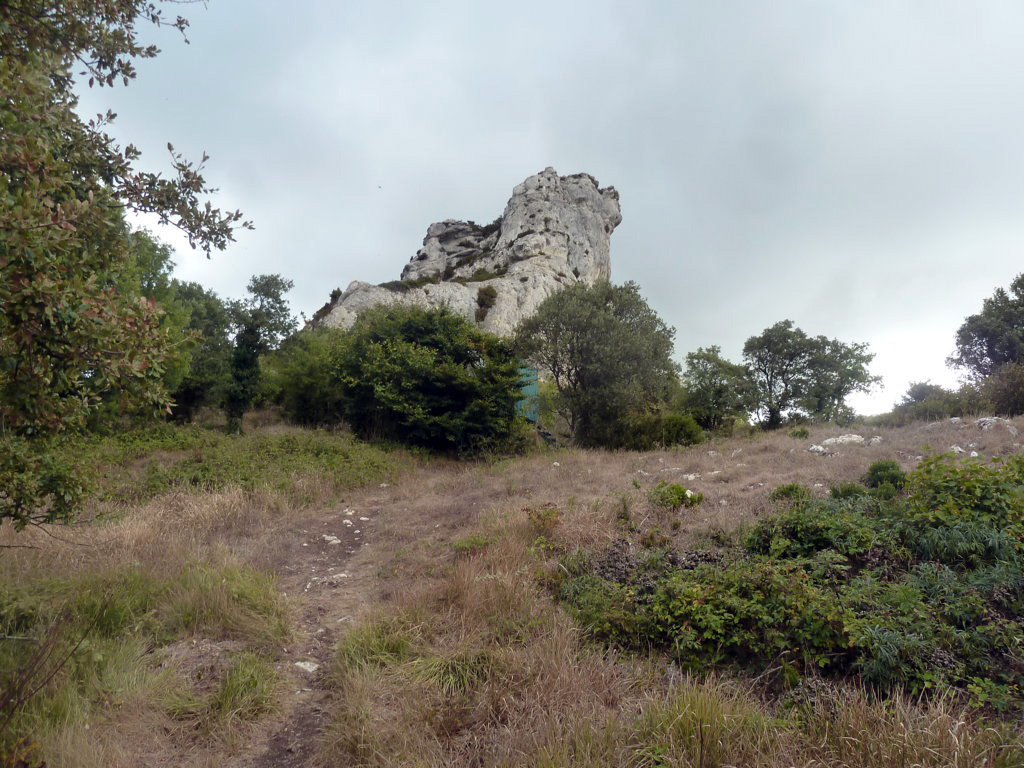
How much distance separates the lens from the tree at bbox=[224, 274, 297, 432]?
68.7ft

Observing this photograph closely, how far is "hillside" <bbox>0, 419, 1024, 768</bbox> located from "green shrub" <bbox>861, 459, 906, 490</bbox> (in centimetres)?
56

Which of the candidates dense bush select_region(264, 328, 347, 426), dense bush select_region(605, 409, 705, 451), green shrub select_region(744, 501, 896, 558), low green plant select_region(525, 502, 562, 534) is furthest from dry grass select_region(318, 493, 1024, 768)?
dense bush select_region(264, 328, 347, 426)

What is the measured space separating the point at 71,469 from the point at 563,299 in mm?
17936

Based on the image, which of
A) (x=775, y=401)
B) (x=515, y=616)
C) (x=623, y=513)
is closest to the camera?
(x=515, y=616)

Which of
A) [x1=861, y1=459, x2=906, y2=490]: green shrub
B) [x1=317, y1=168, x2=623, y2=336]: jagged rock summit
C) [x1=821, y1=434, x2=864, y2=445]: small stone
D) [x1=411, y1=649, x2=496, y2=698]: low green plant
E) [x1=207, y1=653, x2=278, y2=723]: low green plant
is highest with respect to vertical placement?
[x1=317, y1=168, x2=623, y2=336]: jagged rock summit

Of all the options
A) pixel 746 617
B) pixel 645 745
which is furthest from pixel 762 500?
pixel 645 745

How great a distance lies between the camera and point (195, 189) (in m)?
3.85

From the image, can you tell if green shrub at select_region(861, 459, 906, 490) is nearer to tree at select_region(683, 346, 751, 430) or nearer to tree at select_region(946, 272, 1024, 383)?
tree at select_region(683, 346, 751, 430)

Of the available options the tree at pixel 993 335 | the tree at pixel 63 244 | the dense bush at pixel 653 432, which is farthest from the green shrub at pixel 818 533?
the tree at pixel 993 335

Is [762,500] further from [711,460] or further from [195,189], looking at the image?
[195,189]

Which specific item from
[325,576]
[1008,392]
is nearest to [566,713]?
[325,576]

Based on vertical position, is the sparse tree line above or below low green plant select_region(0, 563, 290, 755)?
above

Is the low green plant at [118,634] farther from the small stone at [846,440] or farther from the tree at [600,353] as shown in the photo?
the tree at [600,353]

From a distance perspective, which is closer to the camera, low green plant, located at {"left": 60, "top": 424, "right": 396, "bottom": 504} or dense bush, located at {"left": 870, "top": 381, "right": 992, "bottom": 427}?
low green plant, located at {"left": 60, "top": 424, "right": 396, "bottom": 504}
